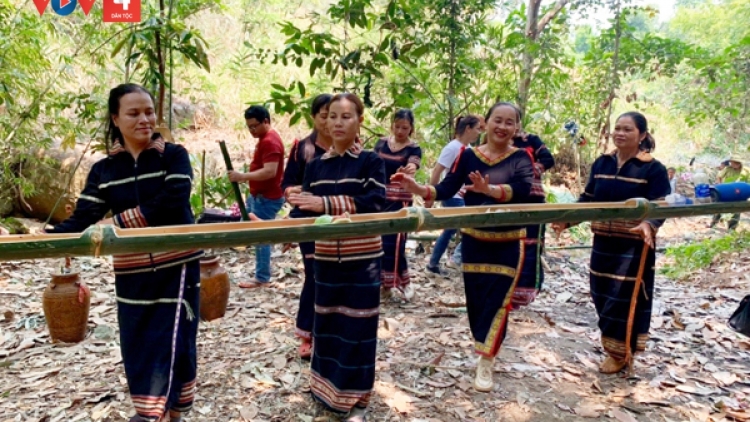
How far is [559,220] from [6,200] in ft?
25.0

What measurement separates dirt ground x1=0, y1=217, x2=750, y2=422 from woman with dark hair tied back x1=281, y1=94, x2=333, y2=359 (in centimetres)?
22

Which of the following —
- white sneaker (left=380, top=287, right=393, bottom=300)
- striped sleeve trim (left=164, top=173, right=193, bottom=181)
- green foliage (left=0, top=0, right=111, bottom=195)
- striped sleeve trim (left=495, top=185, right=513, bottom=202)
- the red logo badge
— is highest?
the red logo badge

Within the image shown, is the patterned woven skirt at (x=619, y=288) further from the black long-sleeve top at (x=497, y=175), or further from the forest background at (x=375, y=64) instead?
the forest background at (x=375, y=64)

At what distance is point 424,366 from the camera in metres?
3.45

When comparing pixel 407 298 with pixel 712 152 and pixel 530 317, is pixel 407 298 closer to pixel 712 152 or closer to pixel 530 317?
pixel 530 317

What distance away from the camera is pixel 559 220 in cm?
243

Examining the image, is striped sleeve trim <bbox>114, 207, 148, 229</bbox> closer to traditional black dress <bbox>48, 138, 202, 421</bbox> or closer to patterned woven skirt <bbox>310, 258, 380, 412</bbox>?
traditional black dress <bbox>48, 138, 202, 421</bbox>

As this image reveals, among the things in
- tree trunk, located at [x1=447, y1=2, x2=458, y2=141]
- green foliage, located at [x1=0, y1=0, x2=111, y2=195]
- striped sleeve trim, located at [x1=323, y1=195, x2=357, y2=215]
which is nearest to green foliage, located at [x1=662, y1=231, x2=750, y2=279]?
tree trunk, located at [x1=447, y1=2, x2=458, y2=141]

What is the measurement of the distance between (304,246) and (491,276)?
1159 millimetres

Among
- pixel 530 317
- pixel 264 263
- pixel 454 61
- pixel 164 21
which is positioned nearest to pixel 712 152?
pixel 454 61

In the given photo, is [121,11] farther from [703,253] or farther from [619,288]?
[703,253]

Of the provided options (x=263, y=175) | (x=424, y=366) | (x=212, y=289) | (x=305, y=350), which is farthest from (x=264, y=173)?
(x=424, y=366)

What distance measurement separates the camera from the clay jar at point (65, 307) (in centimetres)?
365

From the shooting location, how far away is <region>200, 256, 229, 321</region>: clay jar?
401cm
